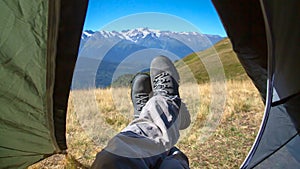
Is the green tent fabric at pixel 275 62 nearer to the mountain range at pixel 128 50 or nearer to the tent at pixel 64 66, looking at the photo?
the tent at pixel 64 66

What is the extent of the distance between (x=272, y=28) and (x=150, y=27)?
3.79 ft

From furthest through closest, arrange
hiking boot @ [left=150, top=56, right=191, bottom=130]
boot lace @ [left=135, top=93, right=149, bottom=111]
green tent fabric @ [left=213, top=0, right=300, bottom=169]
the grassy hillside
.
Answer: the grassy hillside → boot lace @ [left=135, top=93, right=149, bottom=111] → hiking boot @ [left=150, top=56, right=191, bottom=130] → green tent fabric @ [left=213, top=0, right=300, bottom=169]

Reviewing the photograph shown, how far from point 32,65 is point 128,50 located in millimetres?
1056

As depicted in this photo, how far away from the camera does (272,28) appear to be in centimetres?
66

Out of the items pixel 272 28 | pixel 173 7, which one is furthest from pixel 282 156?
pixel 173 7

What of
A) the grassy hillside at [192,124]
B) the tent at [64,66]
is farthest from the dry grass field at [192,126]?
the tent at [64,66]

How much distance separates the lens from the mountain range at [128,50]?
4.79 feet

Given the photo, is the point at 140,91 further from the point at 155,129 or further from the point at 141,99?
the point at 155,129

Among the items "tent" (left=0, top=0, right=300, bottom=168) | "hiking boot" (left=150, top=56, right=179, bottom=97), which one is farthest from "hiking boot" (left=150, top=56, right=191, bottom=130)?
"tent" (left=0, top=0, right=300, bottom=168)

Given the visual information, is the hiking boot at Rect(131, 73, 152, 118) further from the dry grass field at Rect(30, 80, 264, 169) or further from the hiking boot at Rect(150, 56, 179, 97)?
the dry grass field at Rect(30, 80, 264, 169)

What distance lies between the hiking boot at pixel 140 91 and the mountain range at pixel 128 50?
81 mm

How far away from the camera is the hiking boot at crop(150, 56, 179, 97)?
1.27 meters

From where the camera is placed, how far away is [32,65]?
0.55 m

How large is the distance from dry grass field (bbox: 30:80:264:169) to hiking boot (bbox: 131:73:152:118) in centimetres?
28
